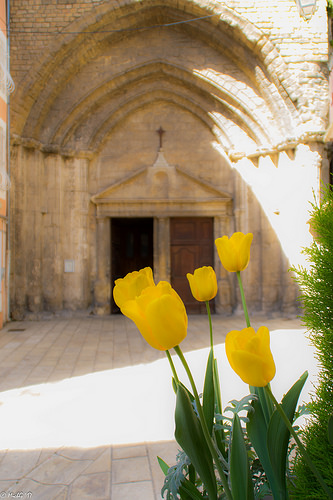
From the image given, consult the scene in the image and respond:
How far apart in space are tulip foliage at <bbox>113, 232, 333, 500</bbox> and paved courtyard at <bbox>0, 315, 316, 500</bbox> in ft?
0.79

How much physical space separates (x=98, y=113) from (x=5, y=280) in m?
4.82

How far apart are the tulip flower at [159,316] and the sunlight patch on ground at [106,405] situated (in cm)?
209

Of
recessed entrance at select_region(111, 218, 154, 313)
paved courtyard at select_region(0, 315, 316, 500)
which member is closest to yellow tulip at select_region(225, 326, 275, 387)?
paved courtyard at select_region(0, 315, 316, 500)

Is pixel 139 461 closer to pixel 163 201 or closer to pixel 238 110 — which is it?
pixel 163 201

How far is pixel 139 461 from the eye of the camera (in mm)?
2260

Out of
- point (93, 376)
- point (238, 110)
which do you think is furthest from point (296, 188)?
point (93, 376)

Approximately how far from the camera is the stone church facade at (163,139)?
26.6 ft

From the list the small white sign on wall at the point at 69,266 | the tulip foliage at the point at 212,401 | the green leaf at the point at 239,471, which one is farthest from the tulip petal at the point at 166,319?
the small white sign on wall at the point at 69,266

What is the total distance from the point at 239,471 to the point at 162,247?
828 cm

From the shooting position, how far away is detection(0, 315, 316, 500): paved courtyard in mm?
2059

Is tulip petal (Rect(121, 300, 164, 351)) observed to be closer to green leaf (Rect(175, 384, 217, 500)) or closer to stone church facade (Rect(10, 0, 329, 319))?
green leaf (Rect(175, 384, 217, 500))

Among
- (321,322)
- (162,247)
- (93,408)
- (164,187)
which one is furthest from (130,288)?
(164,187)

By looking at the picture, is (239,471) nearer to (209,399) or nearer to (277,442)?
(277,442)

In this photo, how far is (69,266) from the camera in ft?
29.0
